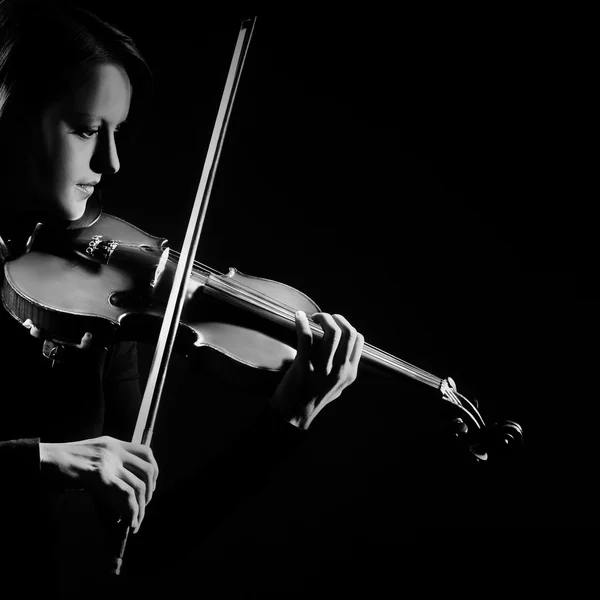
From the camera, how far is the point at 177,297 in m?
0.86

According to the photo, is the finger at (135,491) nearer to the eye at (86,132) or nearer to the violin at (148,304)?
the violin at (148,304)

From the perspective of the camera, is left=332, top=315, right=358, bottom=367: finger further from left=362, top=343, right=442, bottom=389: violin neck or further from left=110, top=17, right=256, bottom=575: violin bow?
left=110, top=17, right=256, bottom=575: violin bow

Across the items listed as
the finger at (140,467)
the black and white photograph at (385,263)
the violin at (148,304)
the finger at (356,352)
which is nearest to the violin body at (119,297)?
the violin at (148,304)

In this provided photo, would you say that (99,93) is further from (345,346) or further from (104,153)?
(345,346)

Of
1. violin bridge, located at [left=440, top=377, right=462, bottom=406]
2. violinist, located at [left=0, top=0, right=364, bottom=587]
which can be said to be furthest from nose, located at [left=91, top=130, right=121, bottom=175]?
violin bridge, located at [left=440, top=377, right=462, bottom=406]

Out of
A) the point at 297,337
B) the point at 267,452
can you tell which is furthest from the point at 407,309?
the point at 267,452

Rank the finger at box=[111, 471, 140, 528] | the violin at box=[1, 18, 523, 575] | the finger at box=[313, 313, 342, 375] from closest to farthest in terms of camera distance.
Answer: the finger at box=[111, 471, 140, 528] → the violin at box=[1, 18, 523, 575] → the finger at box=[313, 313, 342, 375]

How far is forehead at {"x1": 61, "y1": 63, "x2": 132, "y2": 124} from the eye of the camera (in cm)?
102

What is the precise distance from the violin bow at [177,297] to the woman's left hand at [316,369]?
22 centimetres

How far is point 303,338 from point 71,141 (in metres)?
0.52

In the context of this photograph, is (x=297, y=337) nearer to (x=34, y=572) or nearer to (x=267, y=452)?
(x=267, y=452)

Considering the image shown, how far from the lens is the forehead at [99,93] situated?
1.02 m

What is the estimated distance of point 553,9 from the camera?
142 centimetres

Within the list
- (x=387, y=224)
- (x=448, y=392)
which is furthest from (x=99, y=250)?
(x=387, y=224)
